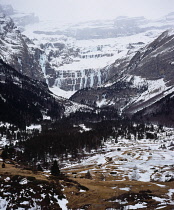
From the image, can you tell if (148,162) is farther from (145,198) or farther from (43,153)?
(145,198)

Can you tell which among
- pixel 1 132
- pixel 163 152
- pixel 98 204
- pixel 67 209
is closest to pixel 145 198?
pixel 98 204

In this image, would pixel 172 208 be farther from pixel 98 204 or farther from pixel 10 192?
pixel 10 192

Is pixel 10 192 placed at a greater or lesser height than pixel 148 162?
greater

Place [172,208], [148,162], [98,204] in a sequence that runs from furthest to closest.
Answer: [148,162] → [98,204] → [172,208]

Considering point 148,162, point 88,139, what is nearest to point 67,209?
point 148,162

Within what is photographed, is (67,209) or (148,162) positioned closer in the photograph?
(67,209)

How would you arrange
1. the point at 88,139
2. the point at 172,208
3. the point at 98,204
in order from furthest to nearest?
1. the point at 88,139
2. the point at 98,204
3. the point at 172,208

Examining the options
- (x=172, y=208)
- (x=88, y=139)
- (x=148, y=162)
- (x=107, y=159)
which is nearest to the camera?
(x=172, y=208)

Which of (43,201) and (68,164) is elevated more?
(43,201)

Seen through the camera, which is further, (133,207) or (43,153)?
(43,153)
